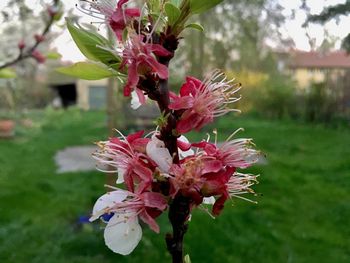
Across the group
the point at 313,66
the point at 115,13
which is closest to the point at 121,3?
the point at 115,13

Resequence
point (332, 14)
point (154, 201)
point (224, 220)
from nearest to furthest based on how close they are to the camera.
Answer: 1. point (154, 201)
2. point (332, 14)
3. point (224, 220)

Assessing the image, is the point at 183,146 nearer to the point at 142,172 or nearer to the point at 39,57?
the point at 142,172

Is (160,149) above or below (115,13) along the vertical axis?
below

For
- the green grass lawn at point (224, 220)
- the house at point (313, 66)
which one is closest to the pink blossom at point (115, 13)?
the green grass lawn at point (224, 220)

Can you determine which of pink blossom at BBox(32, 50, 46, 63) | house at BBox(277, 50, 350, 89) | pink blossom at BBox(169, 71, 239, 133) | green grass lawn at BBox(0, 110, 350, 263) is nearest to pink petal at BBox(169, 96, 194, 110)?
pink blossom at BBox(169, 71, 239, 133)

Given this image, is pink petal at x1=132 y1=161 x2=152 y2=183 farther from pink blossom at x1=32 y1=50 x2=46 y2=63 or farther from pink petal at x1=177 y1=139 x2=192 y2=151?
pink blossom at x1=32 y1=50 x2=46 y2=63

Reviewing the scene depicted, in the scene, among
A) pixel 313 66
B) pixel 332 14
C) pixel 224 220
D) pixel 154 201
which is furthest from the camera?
pixel 313 66

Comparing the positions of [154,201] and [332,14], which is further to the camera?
[332,14]
